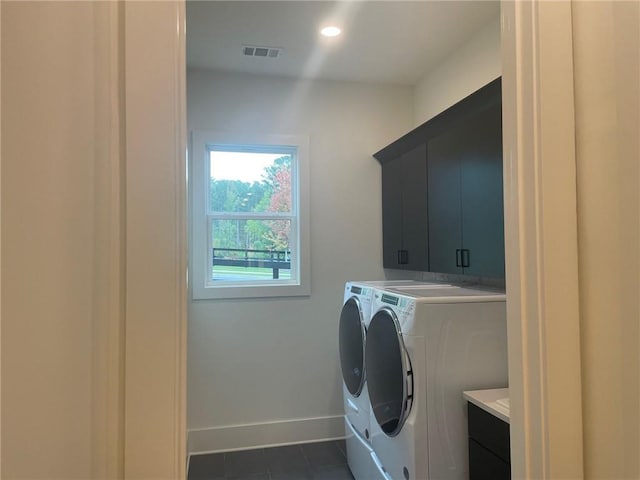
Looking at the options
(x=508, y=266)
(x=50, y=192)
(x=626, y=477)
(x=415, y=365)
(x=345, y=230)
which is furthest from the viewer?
(x=345, y=230)

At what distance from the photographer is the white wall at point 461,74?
2.40 metres

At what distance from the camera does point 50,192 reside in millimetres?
661

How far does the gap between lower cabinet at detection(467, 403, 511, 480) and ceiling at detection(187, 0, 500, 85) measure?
77.8 inches

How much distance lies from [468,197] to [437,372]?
2.90 feet

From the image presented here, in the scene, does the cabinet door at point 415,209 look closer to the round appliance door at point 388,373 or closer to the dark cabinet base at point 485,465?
the round appliance door at point 388,373

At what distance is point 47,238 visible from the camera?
657mm

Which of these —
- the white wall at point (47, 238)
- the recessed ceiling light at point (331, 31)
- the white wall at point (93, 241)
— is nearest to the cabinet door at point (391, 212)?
the recessed ceiling light at point (331, 31)

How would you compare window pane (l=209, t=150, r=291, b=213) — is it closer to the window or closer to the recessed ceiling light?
the window

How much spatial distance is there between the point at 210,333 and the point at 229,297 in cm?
28

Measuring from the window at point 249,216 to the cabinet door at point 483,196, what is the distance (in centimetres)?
130

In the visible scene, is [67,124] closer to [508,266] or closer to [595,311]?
[508,266]

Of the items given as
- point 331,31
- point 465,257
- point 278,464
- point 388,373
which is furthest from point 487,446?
point 331,31

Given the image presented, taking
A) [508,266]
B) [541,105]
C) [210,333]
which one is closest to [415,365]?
[508,266]

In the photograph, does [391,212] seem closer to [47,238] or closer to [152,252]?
[152,252]
